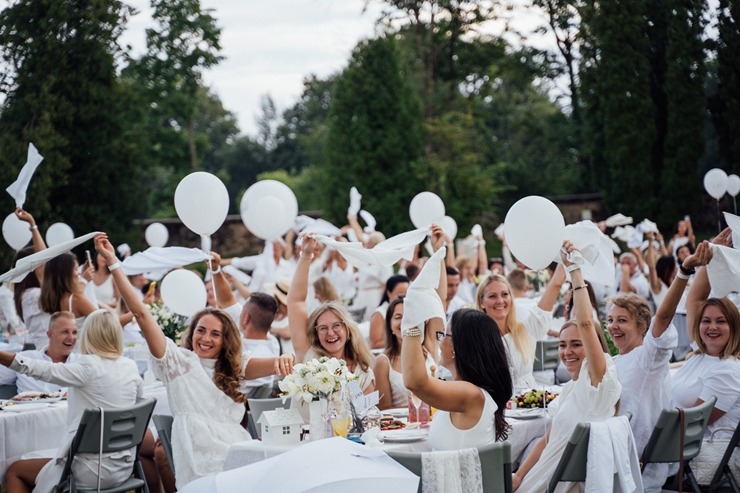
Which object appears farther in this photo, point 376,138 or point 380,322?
point 376,138

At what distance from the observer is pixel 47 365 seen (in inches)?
193

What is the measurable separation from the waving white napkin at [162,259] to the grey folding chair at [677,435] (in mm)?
2674

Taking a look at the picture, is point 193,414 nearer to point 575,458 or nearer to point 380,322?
point 575,458

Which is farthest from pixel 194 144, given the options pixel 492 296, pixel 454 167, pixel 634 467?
pixel 634 467

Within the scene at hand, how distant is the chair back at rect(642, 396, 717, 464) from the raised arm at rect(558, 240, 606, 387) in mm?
468

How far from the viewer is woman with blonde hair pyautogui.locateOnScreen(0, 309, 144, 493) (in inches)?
198

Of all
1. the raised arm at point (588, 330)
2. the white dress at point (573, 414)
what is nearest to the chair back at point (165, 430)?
the white dress at point (573, 414)

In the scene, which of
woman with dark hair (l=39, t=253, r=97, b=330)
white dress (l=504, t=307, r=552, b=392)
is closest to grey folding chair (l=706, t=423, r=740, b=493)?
white dress (l=504, t=307, r=552, b=392)

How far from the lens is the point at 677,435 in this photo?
4395mm

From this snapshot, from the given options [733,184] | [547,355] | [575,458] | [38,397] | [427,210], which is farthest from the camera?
[733,184]

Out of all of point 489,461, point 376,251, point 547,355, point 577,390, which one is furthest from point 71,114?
point 489,461

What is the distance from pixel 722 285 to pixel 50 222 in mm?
12629

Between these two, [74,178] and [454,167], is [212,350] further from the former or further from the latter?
[454,167]

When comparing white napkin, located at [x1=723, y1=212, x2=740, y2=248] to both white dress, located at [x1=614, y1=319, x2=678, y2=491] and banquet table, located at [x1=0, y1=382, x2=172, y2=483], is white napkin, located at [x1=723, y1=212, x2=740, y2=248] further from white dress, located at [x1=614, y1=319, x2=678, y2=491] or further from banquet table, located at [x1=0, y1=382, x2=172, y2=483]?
banquet table, located at [x1=0, y1=382, x2=172, y2=483]
